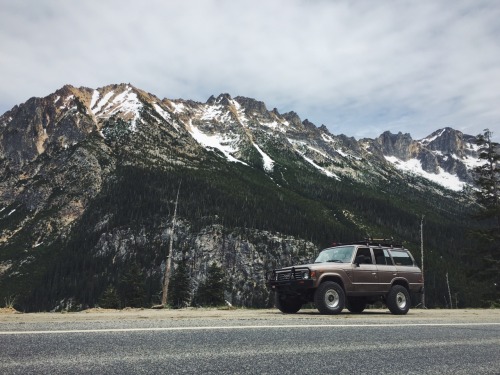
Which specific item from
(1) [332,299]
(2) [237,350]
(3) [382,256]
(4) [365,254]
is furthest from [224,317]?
(3) [382,256]

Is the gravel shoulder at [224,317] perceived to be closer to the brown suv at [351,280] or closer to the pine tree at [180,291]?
the brown suv at [351,280]

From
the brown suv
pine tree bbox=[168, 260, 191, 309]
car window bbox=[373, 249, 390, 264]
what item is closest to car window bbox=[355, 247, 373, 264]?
the brown suv

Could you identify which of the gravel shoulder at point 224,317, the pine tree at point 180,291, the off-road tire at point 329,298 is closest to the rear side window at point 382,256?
the off-road tire at point 329,298

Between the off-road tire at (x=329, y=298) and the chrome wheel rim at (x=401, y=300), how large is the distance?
9.59 ft

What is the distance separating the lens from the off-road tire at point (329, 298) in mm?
13865

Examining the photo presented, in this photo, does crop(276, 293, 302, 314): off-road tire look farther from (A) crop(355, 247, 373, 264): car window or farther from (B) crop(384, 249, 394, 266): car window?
(B) crop(384, 249, 394, 266): car window

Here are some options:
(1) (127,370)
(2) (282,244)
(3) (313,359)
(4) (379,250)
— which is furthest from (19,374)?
(2) (282,244)

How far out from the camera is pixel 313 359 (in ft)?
19.1

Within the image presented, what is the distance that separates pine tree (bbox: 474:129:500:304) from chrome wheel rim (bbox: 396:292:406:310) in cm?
1858

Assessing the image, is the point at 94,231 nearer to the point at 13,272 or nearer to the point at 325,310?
the point at 13,272

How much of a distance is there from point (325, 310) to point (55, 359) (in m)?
10.3

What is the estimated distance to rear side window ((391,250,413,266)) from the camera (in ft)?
54.7

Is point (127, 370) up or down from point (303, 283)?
down

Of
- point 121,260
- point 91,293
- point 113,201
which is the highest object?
point 113,201
